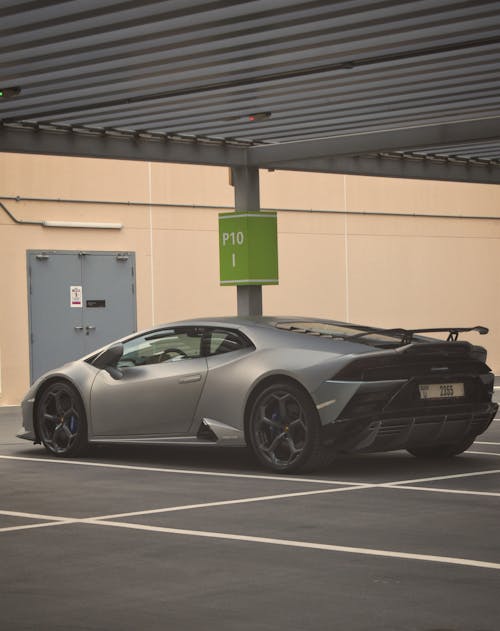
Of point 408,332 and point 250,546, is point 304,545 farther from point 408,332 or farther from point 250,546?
point 408,332

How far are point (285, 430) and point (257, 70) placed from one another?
387 centimetres

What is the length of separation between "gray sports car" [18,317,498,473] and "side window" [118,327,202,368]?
1cm

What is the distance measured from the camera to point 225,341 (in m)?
10.5

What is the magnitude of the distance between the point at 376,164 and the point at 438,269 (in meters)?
7.05

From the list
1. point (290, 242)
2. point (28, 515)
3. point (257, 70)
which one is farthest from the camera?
point (290, 242)

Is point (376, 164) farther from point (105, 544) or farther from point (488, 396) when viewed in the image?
point (105, 544)

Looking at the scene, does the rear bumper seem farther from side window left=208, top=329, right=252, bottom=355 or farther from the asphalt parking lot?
side window left=208, top=329, right=252, bottom=355

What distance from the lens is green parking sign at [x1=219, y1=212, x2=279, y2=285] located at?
1673cm

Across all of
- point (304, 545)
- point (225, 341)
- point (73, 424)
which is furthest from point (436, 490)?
point (73, 424)

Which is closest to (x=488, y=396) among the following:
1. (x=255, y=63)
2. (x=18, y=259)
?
(x=255, y=63)

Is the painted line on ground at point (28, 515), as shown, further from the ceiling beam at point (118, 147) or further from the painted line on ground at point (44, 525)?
the ceiling beam at point (118, 147)

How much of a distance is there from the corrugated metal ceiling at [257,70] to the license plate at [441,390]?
9.78 ft

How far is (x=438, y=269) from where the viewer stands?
79.7ft

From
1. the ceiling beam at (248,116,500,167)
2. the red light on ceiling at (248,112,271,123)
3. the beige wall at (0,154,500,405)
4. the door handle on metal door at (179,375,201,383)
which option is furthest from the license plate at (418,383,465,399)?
the beige wall at (0,154,500,405)
